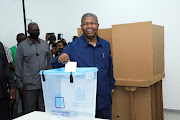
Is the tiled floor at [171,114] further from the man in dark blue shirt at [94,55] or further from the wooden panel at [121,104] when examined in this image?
the man in dark blue shirt at [94,55]

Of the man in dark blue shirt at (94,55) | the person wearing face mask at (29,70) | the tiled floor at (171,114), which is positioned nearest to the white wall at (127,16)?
the tiled floor at (171,114)

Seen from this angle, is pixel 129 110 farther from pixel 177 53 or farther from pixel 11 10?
pixel 11 10

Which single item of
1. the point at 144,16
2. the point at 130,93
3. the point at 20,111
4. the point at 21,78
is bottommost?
the point at 20,111

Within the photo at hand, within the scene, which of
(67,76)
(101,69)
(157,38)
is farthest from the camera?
(157,38)

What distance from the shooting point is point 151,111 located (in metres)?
2.41

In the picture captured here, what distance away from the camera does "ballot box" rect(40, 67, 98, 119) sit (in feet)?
3.86

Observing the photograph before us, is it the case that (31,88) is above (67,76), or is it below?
below

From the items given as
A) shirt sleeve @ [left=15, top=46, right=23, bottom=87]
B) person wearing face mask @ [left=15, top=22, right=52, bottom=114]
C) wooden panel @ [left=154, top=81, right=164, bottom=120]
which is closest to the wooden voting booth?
wooden panel @ [left=154, top=81, right=164, bottom=120]

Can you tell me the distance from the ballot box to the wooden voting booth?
1192mm

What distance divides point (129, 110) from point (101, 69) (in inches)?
38.9

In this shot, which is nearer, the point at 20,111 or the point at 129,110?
the point at 129,110

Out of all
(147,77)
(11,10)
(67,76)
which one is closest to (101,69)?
(67,76)

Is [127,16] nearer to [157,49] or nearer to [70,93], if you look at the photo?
[157,49]

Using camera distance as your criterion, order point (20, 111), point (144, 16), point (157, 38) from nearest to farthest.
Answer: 1. point (157, 38)
2. point (20, 111)
3. point (144, 16)
